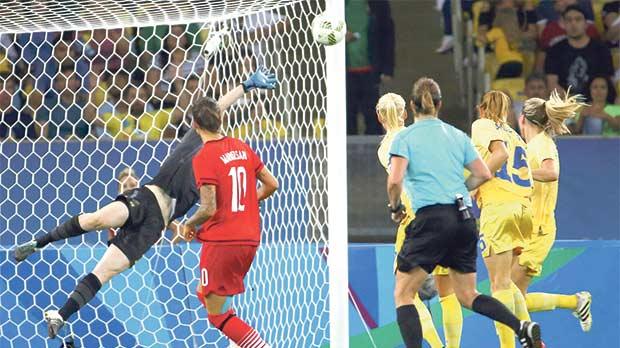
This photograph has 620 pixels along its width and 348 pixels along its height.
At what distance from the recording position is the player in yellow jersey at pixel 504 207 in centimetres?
932

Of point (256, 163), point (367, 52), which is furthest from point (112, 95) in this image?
point (256, 163)

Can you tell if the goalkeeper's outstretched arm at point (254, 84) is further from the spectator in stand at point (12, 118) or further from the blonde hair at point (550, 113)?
the spectator in stand at point (12, 118)

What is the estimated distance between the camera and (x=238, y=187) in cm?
865

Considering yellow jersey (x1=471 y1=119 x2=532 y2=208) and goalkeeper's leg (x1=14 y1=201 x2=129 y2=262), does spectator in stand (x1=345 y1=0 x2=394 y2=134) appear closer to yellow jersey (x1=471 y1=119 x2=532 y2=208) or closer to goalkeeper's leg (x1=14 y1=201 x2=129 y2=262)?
yellow jersey (x1=471 y1=119 x2=532 y2=208)

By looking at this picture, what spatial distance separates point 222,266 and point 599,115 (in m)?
5.42

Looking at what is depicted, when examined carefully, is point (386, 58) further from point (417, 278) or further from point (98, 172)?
point (417, 278)

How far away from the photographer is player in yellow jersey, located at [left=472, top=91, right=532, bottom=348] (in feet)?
30.6

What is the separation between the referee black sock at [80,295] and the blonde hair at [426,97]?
7.61 ft

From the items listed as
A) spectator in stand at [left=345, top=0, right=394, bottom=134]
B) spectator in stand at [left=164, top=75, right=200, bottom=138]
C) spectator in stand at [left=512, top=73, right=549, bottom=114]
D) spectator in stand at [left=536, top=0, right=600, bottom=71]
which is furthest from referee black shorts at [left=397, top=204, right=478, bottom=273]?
spectator in stand at [left=536, top=0, right=600, bottom=71]

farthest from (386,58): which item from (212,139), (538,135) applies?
(212,139)

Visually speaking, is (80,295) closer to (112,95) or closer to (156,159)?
(156,159)

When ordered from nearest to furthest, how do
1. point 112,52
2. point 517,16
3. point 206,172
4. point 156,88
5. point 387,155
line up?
point 206,172 < point 387,155 < point 156,88 < point 112,52 < point 517,16

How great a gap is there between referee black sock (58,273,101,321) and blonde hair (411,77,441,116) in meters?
2.32

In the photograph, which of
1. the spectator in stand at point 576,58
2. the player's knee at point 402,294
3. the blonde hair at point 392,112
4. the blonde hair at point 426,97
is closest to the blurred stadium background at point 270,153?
the spectator in stand at point 576,58
